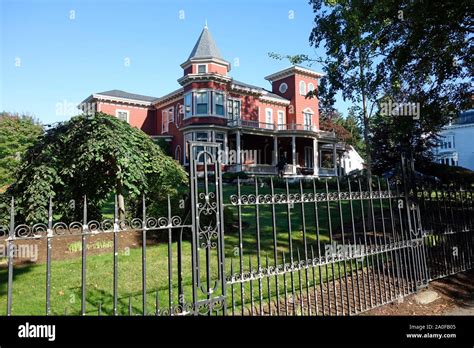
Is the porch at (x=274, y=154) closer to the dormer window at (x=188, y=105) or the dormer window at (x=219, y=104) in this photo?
the dormer window at (x=219, y=104)

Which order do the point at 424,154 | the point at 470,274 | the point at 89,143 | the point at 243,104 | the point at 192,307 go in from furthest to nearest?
the point at 243,104
the point at 424,154
the point at 470,274
the point at 89,143
the point at 192,307

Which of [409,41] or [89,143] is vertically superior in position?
[409,41]

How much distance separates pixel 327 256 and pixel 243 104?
31251mm

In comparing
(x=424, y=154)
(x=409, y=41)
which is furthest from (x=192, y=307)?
(x=424, y=154)

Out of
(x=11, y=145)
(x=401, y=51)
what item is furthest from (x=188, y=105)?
(x=401, y=51)

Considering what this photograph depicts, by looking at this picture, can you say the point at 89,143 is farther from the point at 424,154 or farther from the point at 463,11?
the point at 424,154

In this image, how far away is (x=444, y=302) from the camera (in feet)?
20.1

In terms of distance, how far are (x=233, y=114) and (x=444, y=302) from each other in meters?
29.6

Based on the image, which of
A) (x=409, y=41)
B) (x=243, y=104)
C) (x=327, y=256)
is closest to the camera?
(x=327, y=256)

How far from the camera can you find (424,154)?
30906 mm

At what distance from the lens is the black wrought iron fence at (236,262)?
3.84 meters

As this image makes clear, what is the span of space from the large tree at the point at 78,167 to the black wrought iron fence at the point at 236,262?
785 millimetres

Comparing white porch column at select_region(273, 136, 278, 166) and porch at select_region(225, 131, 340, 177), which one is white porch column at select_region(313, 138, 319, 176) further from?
white porch column at select_region(273, 136, 278, 166)

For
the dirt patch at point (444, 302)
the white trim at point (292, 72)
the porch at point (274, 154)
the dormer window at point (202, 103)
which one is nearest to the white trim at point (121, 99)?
the dormer window at point (202, 103)
